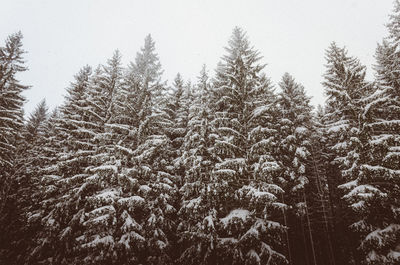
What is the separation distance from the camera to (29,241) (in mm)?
19953

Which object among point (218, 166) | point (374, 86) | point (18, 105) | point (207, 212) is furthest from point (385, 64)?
point (18, 105)

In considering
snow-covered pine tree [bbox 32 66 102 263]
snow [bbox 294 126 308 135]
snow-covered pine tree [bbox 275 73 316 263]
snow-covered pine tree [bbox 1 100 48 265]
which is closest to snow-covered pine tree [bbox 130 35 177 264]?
snow-covered pine tree [bbox 32 66 102 263]

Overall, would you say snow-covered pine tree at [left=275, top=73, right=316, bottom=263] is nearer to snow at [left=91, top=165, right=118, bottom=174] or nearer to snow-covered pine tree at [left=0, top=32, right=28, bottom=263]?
snow at [left=91, top=165, right=118, bottom=174]

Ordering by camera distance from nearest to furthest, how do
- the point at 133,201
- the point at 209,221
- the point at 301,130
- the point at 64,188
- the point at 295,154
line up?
the point at 209,221, the point at 133,201, the point at 64,188, the point at 295,154, the point at 301,130

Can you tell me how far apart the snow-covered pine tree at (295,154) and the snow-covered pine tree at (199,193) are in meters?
5.83

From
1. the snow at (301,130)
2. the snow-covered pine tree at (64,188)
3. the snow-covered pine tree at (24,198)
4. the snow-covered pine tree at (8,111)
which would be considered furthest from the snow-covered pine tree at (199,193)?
the snow-covered pine tree at (8,111)

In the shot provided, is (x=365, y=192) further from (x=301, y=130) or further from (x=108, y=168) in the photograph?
(x=108, y=168)

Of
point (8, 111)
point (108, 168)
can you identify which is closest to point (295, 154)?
point (108, 168)

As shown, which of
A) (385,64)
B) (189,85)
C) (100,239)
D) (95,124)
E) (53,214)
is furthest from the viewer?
(189,85)

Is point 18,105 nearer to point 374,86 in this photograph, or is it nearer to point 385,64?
point 374,86

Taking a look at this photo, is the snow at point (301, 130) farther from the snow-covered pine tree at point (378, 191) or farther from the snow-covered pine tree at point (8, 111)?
the snow-covered pine tree at point (8, 111)

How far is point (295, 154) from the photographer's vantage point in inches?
786

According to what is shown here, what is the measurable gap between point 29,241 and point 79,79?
13978mm

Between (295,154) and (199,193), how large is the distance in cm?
837
